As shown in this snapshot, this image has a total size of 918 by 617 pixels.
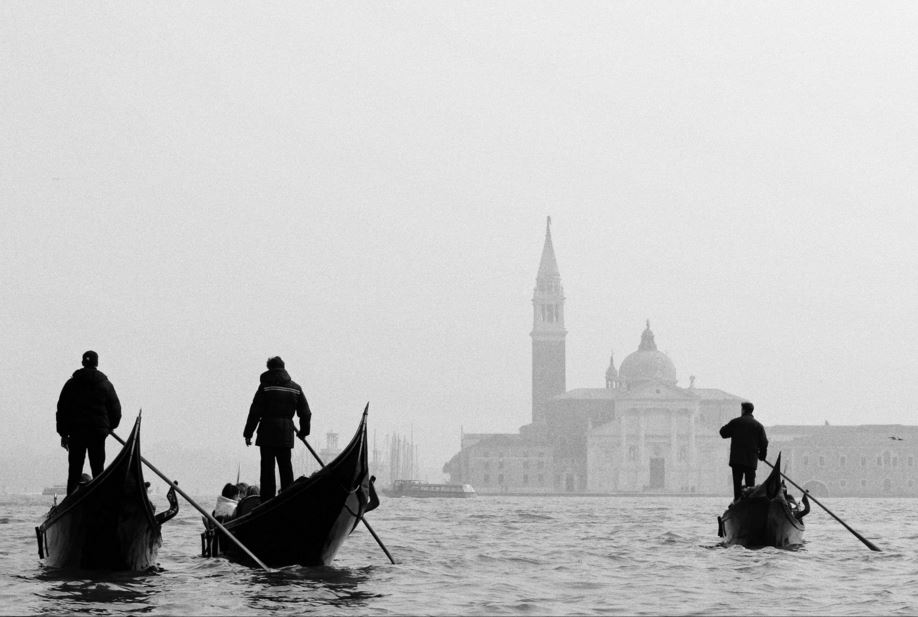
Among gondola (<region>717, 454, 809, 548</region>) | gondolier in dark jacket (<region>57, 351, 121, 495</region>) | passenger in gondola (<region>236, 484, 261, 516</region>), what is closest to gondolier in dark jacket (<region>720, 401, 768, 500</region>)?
gondola (<region>717, 454, 809, 548</region>)

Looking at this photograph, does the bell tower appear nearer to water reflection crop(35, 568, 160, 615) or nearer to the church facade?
the church facade

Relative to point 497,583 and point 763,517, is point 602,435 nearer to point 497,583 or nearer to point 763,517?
point 763,517

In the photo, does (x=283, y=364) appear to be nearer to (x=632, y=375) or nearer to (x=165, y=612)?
(x=165, y=612)

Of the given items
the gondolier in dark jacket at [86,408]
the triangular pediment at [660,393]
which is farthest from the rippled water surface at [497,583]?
the triangular pediment at [660,393]

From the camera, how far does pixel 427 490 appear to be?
9288 cm

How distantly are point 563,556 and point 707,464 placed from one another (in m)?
94.6

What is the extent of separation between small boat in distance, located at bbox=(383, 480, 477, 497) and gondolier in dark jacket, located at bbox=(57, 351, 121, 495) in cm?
7847

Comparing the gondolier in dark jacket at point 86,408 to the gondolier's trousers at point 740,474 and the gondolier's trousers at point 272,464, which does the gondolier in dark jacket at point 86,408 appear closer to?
the gondolier's trousers at point 272,464

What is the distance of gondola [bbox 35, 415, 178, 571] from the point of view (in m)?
10.1

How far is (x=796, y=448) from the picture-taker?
113 m

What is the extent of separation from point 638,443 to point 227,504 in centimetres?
9666

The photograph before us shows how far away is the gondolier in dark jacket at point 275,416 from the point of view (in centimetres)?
1152

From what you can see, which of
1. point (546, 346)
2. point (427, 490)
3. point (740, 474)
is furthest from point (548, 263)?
point (740, 474)

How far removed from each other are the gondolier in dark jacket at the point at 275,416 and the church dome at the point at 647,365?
4139 inches
